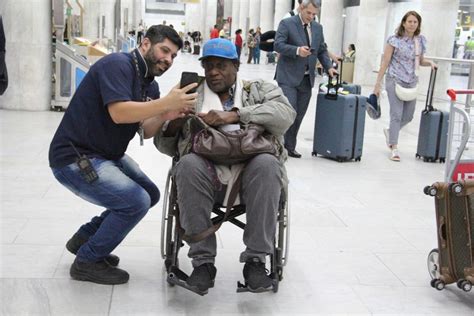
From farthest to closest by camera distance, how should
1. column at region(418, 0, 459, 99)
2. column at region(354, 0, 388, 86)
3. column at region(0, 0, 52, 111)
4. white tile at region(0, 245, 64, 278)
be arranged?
1. column at region(354, 0, 388, 86)
2. column at region(418, 0, 459, 99)
3. column at region(0, 0, 52, 111)
4. white tile at region(0, 245, 64, 278)

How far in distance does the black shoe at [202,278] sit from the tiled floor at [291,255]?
0.44 ft

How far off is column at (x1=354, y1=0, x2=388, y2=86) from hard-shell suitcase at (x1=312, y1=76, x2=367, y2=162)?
539 inches

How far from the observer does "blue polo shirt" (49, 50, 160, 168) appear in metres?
3.26

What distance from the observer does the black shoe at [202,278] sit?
3.27 metres

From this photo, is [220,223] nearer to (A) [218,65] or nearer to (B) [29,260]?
(A) [218,65]

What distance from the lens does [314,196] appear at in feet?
19.1

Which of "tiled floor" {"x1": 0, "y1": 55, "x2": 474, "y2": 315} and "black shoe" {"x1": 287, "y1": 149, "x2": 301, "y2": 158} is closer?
→ "tiled floor" {"x1": 0, "y1": 55, "x2": 474, "y2": 315}

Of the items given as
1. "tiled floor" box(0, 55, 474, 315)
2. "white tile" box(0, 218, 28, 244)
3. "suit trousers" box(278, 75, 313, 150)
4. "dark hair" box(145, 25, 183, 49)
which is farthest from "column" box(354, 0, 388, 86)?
→ "dark hair" box(145, 25, 183, 49)

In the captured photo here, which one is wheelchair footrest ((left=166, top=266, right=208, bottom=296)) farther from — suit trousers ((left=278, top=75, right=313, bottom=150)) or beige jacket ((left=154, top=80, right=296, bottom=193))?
suit trousers ((left=278, top=75, right=313, bottom=150))

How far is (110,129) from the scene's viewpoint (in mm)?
3373

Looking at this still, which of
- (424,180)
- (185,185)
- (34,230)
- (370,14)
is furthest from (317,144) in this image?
(370,14)

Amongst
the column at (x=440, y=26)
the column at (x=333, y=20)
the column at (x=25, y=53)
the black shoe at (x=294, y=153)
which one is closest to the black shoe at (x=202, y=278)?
the black shoe at (x=294, y=153)

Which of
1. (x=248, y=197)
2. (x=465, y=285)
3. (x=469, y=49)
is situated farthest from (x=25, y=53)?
(x=469, y=49)

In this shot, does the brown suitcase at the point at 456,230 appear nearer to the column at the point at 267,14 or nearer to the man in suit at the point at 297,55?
the man in suit at the point at 297,55
